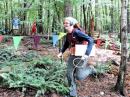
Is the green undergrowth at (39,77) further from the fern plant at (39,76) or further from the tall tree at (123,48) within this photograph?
the tall tree at (123,48)

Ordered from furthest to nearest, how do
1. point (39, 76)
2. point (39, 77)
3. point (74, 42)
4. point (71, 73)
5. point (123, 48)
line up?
point (39, 76) < point (39, 77) < point (123, 48) < point (71, 73) < point (74, 42)

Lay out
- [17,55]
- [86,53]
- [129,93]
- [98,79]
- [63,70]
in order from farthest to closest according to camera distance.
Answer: [17,55] → [98,79] → [63,70] → [129,93] → [86,53]

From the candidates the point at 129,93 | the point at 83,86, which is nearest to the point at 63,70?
the point at 83,86

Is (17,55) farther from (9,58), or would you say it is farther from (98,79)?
(98,79)

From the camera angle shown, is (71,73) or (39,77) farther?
(39,77)

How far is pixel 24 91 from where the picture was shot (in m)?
7.67

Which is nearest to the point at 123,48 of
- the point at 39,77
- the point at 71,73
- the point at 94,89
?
the point at 94,89

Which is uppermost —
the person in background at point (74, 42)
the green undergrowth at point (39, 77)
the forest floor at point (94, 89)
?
the person in background at point (74, 42)

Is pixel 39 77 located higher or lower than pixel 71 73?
lower

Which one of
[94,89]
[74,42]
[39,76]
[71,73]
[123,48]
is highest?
[74,42]

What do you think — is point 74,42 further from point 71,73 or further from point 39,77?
point 39,77

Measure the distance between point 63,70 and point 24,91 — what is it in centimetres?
159

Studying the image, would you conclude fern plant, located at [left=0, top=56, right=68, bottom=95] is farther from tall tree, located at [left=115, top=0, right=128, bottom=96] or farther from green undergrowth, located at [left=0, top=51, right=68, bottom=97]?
tall tree, located at [left=115, top=0, right=128, bottom=96]

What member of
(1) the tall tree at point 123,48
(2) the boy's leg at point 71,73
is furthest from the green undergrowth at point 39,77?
(1) the tall tree at point 123,48
